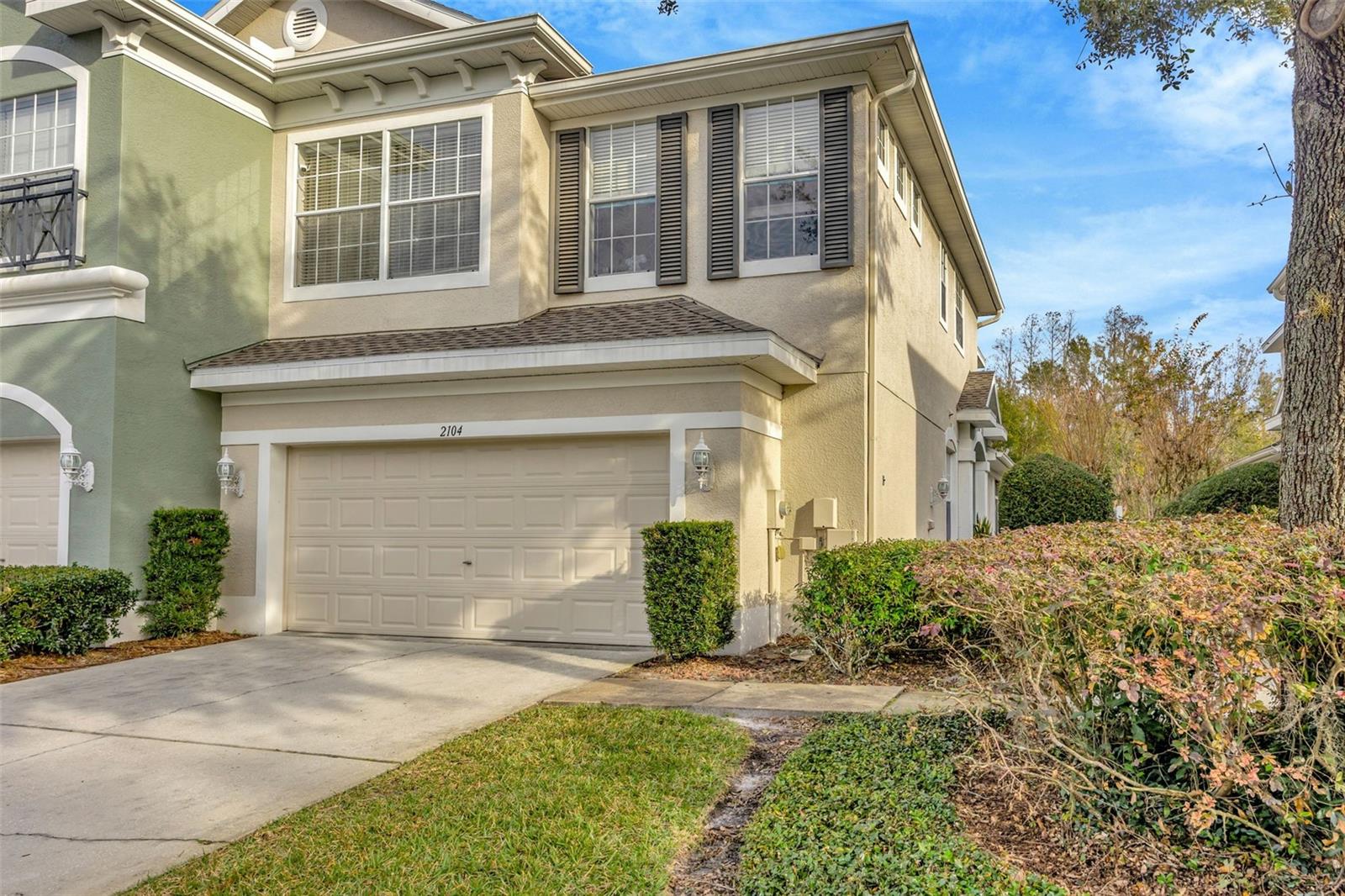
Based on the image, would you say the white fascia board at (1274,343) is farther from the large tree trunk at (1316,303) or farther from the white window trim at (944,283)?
the large tree trunk at (1316,303)

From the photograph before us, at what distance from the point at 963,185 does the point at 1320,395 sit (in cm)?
932

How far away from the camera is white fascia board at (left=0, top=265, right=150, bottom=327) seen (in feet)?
33.8

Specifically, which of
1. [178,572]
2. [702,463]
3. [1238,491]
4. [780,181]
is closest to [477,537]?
[702,463]

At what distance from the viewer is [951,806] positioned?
4398mm

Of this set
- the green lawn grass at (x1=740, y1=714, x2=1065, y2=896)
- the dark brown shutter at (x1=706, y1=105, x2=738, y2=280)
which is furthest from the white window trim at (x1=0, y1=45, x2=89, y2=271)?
the green lawn grass at (x1=740, y1=714, x2=1065, y2=896)

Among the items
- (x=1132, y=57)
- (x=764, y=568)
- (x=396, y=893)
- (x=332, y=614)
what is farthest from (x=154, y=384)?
(x=1132, y=57)

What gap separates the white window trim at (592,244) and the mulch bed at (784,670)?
4531mm

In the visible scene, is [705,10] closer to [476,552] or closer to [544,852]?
[476,552]

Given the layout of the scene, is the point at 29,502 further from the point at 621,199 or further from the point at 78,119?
the point at 621,199

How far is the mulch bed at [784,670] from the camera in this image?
8.07 m

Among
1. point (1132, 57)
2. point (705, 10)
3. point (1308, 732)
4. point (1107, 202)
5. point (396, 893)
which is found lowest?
point (396, 893)

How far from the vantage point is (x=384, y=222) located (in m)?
12.1

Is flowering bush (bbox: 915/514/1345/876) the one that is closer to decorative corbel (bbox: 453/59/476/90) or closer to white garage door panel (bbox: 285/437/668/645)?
white garage door panel (bbox: 285/437/668/645)

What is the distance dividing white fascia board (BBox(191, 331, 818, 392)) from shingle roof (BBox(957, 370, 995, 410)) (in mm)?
7884
